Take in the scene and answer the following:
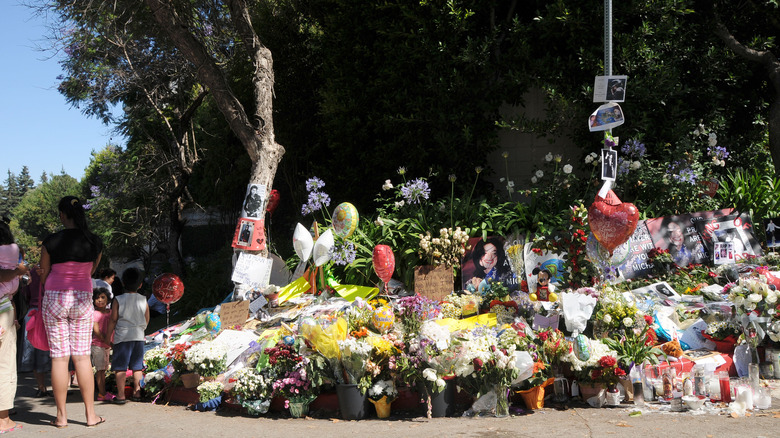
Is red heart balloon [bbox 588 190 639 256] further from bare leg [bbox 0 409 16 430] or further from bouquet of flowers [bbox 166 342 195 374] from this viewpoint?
bare leg [bbox 0 409 16 430]

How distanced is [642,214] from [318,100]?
7069mm

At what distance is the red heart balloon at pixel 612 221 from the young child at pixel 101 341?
5.33 meters

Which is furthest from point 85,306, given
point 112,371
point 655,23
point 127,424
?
point 655,23

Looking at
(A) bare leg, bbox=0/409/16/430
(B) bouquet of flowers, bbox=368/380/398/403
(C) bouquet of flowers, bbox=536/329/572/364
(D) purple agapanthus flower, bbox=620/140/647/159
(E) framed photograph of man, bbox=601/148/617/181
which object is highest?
(D) purple agapanthus flower, bbox=620/140/647/159

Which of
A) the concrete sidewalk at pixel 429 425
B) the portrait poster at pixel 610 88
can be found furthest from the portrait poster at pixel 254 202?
the portrait poster at pixel 610 88

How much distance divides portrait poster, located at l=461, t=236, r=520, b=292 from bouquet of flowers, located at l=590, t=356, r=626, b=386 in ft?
10.3

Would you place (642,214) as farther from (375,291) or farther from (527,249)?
(375,291)

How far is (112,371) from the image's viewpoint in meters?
6.96

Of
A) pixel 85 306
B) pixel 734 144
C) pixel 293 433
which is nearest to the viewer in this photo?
pixel 293 433

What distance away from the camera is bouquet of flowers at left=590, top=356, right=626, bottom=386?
5512 millimetres

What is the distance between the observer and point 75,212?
5641mm

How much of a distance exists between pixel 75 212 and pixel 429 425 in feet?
11.8

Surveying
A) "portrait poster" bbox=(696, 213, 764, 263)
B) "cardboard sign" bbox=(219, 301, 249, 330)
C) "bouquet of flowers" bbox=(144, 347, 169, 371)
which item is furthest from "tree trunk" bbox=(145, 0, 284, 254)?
"portrait poster" bbox=(696, 213, 764, 263)

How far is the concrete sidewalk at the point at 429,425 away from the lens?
4914mm
